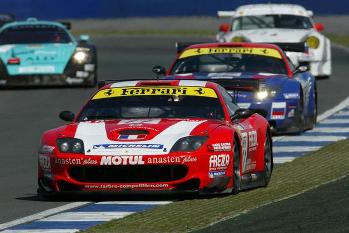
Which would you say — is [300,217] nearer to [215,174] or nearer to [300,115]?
[215,174]

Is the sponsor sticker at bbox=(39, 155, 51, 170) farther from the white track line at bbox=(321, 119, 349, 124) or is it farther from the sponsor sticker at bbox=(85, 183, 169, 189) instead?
the white track line at bbox=(321, 119, 349, 124)

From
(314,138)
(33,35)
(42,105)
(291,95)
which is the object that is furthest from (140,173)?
(33,35)

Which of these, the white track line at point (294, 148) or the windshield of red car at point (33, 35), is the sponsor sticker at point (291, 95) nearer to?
the white track line at point (294, 148)

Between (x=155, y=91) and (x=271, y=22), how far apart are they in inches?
679

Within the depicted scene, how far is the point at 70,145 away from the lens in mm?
11602

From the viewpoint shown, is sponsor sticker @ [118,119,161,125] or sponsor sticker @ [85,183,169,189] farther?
sponsor sticker @ [118,119,161,125]

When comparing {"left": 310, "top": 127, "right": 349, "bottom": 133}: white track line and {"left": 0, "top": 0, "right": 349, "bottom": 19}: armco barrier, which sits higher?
{"left": 310, "top": 127, "right": 349, "bottom": 133}: white track line

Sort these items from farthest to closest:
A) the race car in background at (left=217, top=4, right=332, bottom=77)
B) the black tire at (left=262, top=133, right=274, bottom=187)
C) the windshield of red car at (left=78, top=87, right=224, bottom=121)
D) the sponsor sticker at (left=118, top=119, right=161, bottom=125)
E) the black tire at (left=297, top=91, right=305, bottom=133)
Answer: the race car in background at (left=217, top=4, right=332, bottom=77), the black tire at (left=297, top=91, right=305, bottom=133), the black tire at (left=262, top=133, right=274, bottom=187), the windshield of red car at (left=78, top=87, right=224, bottom=121), the sponsor sticker at (left=118, top=119, right=161, bottom=125)

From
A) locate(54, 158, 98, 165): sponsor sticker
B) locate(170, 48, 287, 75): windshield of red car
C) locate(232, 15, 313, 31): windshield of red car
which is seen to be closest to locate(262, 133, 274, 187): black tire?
locate(54, 158, 98, 165): sponsor sticker

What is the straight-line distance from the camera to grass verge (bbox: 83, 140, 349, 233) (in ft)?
32.7

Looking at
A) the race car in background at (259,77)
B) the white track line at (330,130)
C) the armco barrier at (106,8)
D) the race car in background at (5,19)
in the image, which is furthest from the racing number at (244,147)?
the armco barrier at (106,8)

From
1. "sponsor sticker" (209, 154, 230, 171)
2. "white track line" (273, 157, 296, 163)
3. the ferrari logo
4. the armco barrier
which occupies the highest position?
the ferrari logo

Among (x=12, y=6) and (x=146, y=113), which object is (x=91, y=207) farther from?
(x=12, y=6)

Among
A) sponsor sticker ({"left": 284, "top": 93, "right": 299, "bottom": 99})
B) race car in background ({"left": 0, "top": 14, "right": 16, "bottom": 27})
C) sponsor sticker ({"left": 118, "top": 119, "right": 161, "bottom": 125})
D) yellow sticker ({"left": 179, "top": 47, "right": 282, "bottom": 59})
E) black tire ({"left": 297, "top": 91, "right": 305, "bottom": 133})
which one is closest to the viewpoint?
sponsor sticker ({"left": 118, "top": 119, "right": 161, "bottom": 125})
